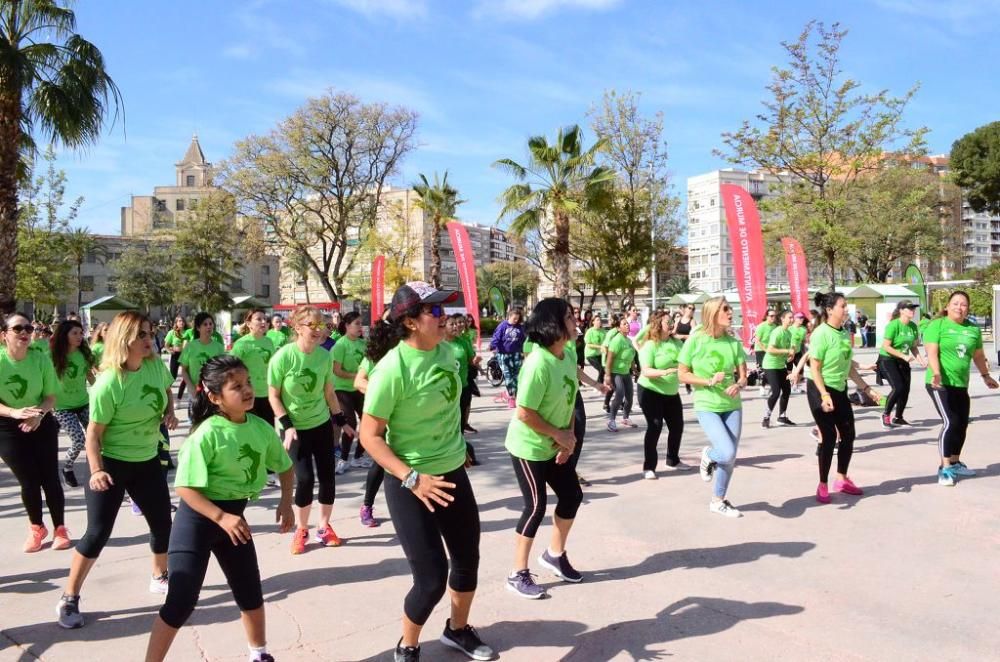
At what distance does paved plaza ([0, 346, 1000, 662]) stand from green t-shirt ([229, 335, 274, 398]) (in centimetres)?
108

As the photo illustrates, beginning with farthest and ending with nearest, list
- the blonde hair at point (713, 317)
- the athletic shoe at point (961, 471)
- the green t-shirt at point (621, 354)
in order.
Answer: the green t-shirt at point (621, 354), the athletic shoe at point (961, 471), the blonde hair at point (713, 317)

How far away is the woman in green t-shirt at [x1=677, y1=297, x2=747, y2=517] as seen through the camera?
5.82 meters

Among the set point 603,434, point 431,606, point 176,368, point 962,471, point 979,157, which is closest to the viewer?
point 431,606

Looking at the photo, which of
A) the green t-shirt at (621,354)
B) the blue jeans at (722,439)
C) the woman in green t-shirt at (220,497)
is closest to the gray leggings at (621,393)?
the green t-shirt at (621,354)

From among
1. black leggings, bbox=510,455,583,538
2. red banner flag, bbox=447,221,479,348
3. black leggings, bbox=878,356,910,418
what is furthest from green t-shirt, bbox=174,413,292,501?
red banner flag, bbox=447,221,479,348

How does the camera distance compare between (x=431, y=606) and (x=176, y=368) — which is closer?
(x=431, y=606)

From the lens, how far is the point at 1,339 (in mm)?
5406

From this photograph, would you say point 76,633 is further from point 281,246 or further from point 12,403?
point 281,246

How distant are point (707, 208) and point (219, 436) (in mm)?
100471

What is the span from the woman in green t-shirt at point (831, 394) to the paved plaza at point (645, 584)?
0.26m

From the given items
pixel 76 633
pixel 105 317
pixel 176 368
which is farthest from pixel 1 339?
pixel 105 317

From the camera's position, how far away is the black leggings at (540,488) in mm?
4242

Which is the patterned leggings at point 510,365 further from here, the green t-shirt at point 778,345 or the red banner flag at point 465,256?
the red banner flag at point 465,256

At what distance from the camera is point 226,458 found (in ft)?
10.5
